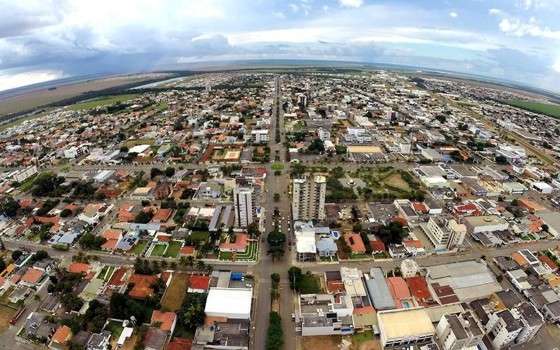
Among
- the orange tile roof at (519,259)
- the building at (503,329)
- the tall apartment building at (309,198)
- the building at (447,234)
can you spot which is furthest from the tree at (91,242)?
the orange tile roof at (519,259)

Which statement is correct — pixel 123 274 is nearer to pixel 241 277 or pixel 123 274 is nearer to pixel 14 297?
pixel 14 297

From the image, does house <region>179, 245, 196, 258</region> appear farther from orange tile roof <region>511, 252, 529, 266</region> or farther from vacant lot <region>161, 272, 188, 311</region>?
orange tile roof <region>511, 252, 529, 266</region>

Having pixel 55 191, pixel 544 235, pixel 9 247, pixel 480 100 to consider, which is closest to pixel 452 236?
pixel 544 235

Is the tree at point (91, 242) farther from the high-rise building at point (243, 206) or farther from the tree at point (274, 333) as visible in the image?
the tree at point (274, 333)

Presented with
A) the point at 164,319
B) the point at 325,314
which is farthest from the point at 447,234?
the point at 164,319

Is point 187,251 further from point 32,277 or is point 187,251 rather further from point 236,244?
point 32,277

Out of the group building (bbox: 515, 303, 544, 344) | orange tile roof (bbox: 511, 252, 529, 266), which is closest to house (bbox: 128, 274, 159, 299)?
building (bbox: 515, 303, 544, 344)
